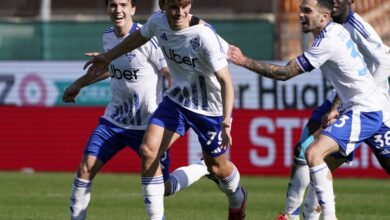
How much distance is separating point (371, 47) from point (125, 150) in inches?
399

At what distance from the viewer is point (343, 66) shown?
9859mm

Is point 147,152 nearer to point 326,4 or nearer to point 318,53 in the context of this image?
point 318,53

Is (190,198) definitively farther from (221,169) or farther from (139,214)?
(221,169)

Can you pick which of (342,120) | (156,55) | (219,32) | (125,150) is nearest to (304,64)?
(342,120)

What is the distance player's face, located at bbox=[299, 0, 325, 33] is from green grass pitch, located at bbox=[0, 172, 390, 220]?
3080 mm

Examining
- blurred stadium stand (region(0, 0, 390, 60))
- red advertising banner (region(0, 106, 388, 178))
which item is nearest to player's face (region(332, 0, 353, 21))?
red advertising banner (region(0, 106, 388, 178))

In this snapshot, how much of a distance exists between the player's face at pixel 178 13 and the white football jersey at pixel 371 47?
203 cm

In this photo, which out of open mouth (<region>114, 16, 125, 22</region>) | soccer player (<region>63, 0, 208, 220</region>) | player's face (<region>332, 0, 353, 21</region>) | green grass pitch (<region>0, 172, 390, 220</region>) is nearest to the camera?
soccer player (<region>63, 0, 208, 220</region>)

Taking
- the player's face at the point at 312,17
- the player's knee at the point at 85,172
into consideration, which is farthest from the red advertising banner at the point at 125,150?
the player's face at the point at 312,17

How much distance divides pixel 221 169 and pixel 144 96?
1.05 metres

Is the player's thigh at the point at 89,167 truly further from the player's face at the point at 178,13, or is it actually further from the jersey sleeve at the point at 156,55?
the player's face at the point at 178,13

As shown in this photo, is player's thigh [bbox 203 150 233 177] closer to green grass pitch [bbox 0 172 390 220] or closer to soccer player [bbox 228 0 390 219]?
soccer player [bbox 228 0 390 219]

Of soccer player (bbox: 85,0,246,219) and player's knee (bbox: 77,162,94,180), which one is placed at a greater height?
soccer player (bbox: 85,0,246,219)

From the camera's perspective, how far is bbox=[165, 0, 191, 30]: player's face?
9.62 m
